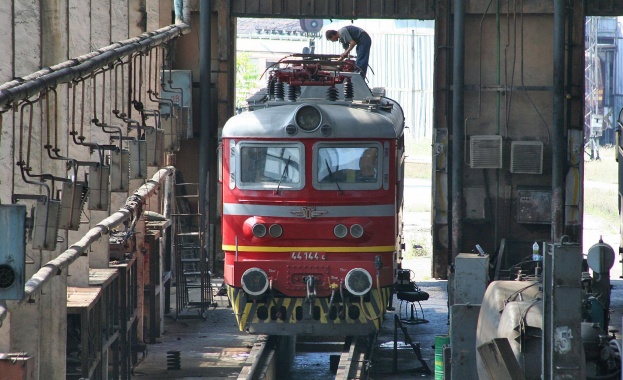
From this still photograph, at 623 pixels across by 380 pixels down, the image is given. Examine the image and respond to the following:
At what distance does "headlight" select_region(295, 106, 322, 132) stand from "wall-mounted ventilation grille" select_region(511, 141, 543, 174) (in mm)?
7615

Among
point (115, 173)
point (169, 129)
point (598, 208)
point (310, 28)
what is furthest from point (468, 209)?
point (310, 28)

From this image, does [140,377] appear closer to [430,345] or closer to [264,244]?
[264,244]

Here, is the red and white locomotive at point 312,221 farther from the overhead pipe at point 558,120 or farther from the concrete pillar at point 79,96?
the overhead pipe at point 558,120

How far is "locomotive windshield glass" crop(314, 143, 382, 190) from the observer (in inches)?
479

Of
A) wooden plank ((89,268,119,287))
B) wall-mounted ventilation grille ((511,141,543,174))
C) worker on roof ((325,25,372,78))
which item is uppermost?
worker on roof ((325,25,372,78))

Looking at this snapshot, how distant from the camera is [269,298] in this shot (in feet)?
39.7

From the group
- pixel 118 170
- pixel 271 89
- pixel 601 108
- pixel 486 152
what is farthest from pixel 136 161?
pixel 601 108

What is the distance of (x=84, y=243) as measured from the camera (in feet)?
30.0

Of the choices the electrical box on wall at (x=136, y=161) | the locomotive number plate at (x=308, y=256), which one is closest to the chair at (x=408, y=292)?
the locomotive number plate at (x=308, y=256)

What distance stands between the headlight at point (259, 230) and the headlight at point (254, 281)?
0.41 meters

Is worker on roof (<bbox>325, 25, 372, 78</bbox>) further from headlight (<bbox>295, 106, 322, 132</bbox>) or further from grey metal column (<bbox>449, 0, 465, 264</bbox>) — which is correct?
headlight (<bbox>295, 106, 322, 132</bbox>)

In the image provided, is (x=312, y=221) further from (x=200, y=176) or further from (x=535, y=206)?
(x=535, y=206)

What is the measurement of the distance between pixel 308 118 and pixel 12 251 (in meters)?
6.32

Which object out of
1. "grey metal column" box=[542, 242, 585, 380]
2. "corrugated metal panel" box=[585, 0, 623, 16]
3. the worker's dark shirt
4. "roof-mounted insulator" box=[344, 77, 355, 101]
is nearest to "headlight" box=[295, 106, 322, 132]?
"roof-mounted insulator" box=[344, 77, 355, 101]
